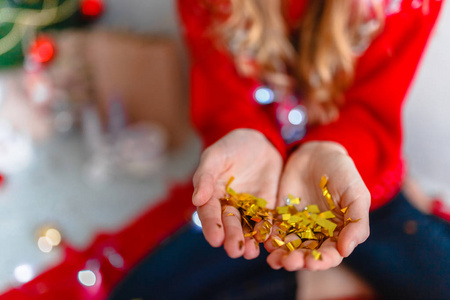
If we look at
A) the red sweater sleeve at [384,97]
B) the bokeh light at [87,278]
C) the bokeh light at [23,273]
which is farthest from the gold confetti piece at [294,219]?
the bokeh light at [23,273]

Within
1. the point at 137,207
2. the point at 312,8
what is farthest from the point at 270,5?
the point at 137,207

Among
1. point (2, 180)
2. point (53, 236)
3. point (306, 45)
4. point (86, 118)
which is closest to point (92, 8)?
point (86, 118)

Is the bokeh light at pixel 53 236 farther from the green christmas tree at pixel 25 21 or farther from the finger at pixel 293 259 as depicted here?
the finger at pixel 293 259

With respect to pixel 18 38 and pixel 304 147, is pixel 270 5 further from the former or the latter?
pixel 18 38

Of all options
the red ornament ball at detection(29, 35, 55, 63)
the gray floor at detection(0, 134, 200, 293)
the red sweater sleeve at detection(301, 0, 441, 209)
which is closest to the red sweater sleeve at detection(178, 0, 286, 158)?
the red sweater sleeve at detection(301, 0, 441, 209)

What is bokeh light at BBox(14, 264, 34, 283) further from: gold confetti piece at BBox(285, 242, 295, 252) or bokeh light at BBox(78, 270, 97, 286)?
gold confetti piece at BBox(285, 242, 295, 252)

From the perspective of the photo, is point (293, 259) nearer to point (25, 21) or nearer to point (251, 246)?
point (251, 246)
